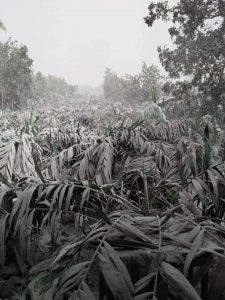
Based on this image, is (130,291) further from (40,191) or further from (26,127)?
(26,127)

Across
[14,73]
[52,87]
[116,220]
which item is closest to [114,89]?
[52,87]

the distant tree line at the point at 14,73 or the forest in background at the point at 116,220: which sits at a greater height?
the distant tree line at the point at 14,73

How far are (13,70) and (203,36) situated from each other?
557 inches

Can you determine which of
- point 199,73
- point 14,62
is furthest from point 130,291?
point 14,62

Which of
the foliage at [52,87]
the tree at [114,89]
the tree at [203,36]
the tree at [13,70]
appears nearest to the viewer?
the tree at [203,36]

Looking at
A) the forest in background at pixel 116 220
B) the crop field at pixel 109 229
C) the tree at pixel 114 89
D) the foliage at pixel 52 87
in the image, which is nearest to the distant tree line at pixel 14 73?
the foliage at pixel 52 87

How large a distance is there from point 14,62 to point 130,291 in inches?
821

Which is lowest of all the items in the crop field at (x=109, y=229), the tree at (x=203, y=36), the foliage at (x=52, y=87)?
the crop field at (x=109, y=229)

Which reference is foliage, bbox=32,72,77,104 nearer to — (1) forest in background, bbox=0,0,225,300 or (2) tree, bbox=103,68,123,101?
(2) tree, bbox=103,68,123,101

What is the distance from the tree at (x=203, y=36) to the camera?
845 cm

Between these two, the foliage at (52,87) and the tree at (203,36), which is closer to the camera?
the tree at (203,36)

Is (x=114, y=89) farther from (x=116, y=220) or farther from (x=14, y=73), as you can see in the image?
(x=116, y=220)

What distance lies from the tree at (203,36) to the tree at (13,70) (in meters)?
12.6

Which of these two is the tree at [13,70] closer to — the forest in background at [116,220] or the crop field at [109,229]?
the forest in background at [116,220]
